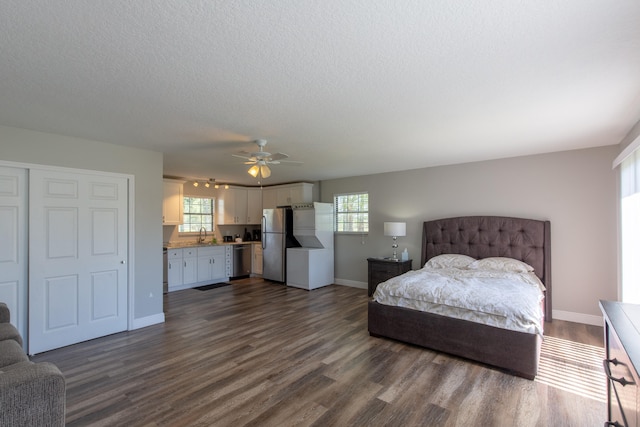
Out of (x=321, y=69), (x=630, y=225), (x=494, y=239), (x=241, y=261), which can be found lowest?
(x=241, y=261)

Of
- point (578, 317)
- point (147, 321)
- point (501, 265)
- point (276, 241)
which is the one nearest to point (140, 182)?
point (147, 321)

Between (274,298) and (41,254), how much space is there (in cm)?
340

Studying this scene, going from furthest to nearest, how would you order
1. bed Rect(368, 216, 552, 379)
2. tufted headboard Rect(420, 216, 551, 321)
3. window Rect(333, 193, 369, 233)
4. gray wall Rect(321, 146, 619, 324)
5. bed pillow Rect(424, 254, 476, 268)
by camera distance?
window Rect(333, 193, 369, 233)
bed pillow Rect(424, 254, 476, 268)
tufted headboard Rect(420, 216, 551, 321)
gray wall Rect(321, 146, 619, 324)
bed Rect(368, 216, 552, 379)

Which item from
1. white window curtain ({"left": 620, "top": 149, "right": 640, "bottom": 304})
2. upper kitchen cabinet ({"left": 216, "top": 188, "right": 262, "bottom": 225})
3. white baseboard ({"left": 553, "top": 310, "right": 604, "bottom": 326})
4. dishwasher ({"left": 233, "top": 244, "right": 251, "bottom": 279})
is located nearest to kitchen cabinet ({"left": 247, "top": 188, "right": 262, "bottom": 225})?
upper kitchen cabinet ({"left": 216, "top": 188, "right": 262, "bottom": 225})

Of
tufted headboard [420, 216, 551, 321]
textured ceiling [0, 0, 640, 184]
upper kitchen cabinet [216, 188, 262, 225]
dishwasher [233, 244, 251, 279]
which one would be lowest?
dishwasher [233, 244, 251, 279]

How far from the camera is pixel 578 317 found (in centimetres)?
423

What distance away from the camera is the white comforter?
2.92 meters

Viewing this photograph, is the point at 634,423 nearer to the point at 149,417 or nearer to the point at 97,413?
the point at 149,417

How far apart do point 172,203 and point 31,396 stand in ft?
18.4

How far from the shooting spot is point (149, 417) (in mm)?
2217

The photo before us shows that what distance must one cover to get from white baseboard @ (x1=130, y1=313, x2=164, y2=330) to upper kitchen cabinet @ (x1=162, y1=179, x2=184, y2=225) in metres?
2.77

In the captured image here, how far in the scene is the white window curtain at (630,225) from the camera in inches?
117

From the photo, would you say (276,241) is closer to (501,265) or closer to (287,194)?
(287,194)

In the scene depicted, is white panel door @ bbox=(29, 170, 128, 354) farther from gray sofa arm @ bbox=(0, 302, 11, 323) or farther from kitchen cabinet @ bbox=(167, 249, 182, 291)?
kitchen cabinet @ bbox=(167, 249, 182, 291)
